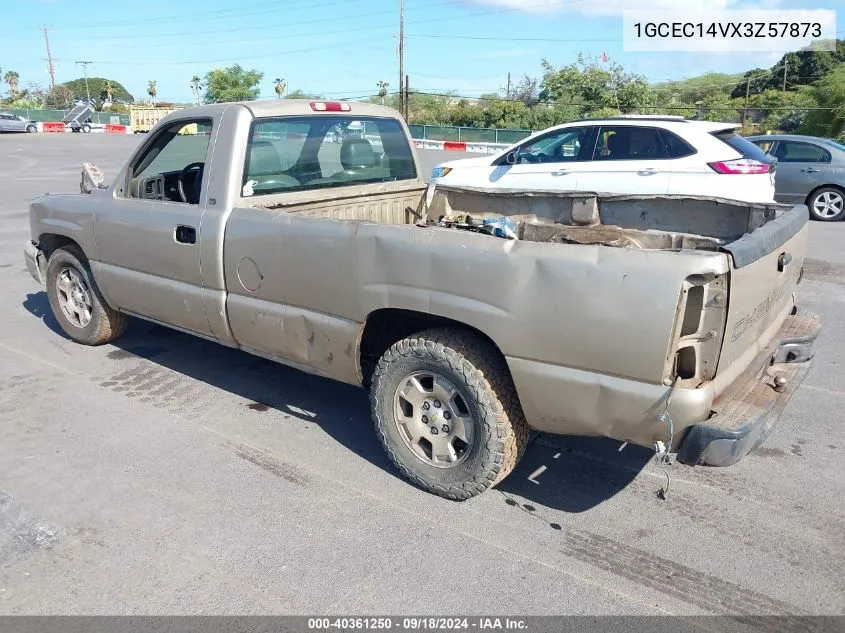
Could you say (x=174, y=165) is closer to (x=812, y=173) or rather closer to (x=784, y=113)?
(x=812, y=173)

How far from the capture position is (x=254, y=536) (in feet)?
10.9


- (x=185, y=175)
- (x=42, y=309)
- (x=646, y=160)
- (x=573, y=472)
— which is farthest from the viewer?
(x=646, y=160)

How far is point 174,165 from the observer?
18.2 feet

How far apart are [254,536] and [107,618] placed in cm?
72

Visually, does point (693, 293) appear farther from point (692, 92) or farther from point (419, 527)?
point (692, 92)

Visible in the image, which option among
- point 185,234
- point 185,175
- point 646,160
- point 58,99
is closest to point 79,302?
point 185,175

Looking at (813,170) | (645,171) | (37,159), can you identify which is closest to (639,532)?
(645,171)

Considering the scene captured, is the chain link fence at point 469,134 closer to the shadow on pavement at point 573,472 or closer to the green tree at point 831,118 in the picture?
the green tree at point 831,118

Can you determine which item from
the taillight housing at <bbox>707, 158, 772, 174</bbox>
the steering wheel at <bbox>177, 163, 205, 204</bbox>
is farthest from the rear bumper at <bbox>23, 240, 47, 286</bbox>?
the taillight housing at <bbox>707, 158, 772, 174</bbox>

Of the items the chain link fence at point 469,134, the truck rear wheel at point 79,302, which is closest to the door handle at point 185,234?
the truck rear wheel at point 79,302

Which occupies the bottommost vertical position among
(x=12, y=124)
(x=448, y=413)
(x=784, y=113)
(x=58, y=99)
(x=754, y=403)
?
(x=448, y=413)

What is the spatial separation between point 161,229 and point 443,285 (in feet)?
7.38

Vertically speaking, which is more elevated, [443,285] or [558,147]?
[558,147]

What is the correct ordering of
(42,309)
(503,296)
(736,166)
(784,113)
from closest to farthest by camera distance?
(503,296), (42,309), (736,166), (784,113)
